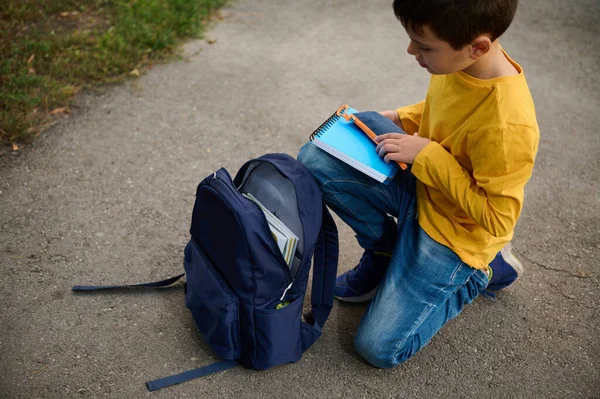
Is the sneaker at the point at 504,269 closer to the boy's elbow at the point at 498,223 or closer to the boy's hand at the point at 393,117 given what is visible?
the boy's elbow at the point at 498,223

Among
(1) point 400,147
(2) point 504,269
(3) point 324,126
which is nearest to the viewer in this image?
(1) point 400,147

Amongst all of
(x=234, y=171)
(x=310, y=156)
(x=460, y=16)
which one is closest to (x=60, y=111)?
(x=234, y=171)

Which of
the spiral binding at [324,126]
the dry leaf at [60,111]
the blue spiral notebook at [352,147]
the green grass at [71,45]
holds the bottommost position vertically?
the dry leaf at [60,111]

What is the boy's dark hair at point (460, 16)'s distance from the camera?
151 cm

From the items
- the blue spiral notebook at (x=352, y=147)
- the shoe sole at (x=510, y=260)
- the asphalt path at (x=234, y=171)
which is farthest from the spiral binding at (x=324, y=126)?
the shoe sole at (x=510, y=260)

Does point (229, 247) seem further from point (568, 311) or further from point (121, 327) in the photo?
point (568, 311)

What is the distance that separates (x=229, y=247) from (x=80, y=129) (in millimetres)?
1587

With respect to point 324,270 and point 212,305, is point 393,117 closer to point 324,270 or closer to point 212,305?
point 324,270

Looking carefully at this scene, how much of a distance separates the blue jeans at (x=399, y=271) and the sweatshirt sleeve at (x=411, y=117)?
247mm

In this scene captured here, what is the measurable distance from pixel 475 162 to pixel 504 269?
703 mm

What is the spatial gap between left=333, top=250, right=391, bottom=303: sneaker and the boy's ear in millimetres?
795

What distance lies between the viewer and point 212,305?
6.02ft

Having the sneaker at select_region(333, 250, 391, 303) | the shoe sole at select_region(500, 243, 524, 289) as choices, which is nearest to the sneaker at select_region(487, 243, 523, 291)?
the shoe sole at select_region(500, 243, 524, 289)

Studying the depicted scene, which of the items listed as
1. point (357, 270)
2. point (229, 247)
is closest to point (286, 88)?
point (357, 270)
